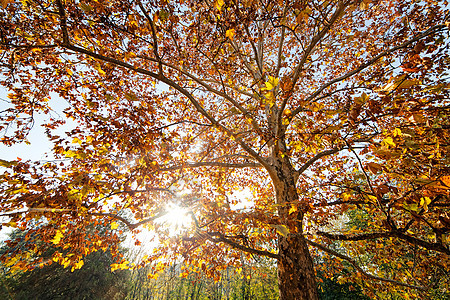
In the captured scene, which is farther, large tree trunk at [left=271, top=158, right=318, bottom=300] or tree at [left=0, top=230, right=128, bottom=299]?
tree at [left=0, top=230, right=128, bottom=299]

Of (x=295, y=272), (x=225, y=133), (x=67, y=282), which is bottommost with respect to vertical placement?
(x=67, y=282)

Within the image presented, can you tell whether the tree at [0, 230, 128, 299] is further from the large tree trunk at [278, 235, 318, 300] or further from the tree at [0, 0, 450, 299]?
the large tree trunk at [278, 235, 318, 300]

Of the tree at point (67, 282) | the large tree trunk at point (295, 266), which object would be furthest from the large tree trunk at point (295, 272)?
the tree at point (67, 282)

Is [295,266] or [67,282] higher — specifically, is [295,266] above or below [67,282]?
above

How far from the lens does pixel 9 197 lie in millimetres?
2193

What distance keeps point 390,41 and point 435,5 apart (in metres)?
0.75

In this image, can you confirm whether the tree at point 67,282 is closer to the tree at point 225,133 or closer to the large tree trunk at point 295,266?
the tree at point 225,133

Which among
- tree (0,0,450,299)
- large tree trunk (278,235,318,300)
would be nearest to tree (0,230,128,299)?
tree (0,0,450,299)

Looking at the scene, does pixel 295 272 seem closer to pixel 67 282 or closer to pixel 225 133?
pixel 225 133

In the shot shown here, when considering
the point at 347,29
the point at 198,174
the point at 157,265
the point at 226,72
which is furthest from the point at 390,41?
the point at 157,265

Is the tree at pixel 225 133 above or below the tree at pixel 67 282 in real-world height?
above

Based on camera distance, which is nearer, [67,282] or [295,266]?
[295,266]

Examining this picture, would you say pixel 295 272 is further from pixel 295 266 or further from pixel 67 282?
pixel 67 282

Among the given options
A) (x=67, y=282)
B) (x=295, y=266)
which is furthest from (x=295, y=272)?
(x=67, y=282)
